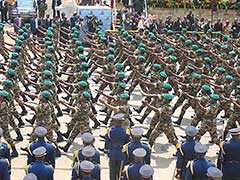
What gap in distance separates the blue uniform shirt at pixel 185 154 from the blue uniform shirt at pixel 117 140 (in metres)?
0.94

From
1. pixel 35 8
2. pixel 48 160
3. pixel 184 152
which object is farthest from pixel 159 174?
pixel 35 8

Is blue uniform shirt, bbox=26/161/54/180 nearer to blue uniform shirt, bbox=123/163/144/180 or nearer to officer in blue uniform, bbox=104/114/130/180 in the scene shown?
blue uniform shirt, bbox=123/163/144/180

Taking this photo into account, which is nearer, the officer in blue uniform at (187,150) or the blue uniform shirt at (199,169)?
the blue uniform shirt at (199,169)

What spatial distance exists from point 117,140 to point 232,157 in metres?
1.86

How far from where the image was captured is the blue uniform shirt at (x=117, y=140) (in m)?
8.00

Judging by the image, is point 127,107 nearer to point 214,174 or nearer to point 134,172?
point 134,172

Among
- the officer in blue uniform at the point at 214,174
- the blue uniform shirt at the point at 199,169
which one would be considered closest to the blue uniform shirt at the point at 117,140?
the blue uniform shirt at the point at 199,169

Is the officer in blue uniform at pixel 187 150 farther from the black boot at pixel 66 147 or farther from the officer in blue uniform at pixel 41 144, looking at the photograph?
the black boot at pixel 66 147

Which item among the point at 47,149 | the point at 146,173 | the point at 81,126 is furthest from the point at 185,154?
the point at 81,126

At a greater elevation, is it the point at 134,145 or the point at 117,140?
the point at 134,145

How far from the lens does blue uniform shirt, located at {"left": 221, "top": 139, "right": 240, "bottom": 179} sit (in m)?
7.28

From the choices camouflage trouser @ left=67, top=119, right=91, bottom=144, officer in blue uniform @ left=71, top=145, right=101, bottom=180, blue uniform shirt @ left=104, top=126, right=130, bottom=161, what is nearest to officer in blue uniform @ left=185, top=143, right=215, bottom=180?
officer in blue uniform @ left=71, top=145, right=101, bottom=180

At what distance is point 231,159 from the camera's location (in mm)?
7391

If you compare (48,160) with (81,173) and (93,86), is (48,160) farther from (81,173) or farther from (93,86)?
(93,86)
